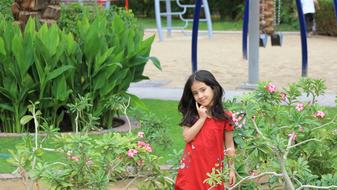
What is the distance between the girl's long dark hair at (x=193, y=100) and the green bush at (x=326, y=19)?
19.0m

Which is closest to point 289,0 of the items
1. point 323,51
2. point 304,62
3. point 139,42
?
point 323,51

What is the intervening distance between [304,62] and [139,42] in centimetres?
464

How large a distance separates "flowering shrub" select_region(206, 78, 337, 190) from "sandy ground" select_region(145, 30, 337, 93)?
623 centimetres

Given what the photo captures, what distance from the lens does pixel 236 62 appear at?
15.0 meters

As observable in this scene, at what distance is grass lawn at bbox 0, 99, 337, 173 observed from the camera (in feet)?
21.3

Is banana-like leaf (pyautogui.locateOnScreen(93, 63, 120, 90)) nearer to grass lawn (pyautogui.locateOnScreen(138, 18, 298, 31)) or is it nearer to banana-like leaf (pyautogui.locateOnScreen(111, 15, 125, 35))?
banana-like leaf (pyautogui.locateOnScreen(111, 15, 125, 35))

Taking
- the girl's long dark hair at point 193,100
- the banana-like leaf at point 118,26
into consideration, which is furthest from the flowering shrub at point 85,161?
the banana-like leaf at point 118,26

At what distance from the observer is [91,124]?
4590mm

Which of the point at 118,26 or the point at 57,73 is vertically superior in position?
the point at 118,26

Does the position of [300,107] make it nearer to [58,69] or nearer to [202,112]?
[202,112]

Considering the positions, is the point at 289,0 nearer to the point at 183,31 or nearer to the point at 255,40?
the point at 183,31

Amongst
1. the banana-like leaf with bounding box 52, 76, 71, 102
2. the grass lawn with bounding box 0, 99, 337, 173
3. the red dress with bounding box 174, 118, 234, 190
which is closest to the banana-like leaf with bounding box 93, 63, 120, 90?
the banana-like leaf with bounding box 52, 76, 71, 102

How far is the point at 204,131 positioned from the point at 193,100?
0.21 meters

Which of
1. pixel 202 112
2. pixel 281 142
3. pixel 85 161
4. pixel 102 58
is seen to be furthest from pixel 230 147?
pixel 102 58
